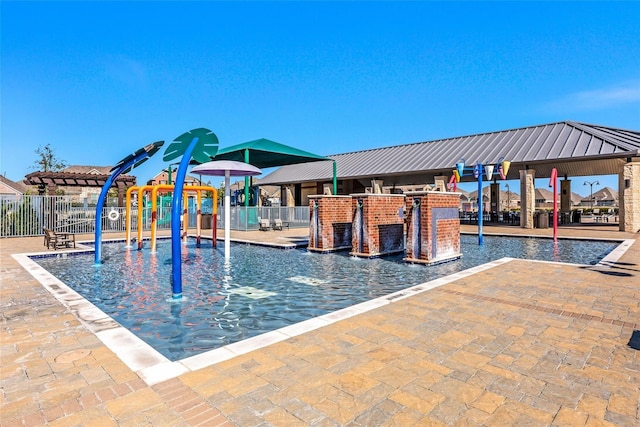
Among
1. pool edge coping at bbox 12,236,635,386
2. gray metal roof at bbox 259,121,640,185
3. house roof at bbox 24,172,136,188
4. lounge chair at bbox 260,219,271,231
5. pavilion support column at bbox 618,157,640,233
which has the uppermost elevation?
gray metal roof at bbox 259,121,640,185

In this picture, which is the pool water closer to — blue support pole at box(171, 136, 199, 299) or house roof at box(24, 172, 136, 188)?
blue support pole at box(171, 136, 199, 299)

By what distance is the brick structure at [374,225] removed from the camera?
35.3 ft

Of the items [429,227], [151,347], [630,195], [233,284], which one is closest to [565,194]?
[630,195]

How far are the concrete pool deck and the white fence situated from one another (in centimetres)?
1698

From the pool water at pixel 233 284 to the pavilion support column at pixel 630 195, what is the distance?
8440mm

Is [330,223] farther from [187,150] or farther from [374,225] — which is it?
[187,150]

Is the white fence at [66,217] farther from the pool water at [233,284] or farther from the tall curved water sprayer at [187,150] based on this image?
the tall curved water sprayer at [187,150]

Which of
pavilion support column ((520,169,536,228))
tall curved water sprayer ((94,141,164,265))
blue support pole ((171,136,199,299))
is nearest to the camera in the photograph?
blue support pole ((171,136,199,299))

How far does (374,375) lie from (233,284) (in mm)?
4732

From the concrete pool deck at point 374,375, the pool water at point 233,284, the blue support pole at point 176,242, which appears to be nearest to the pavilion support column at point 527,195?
the pool water at point 233,284

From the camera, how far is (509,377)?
3.15 meters

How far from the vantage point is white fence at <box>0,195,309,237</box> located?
60.2 ft

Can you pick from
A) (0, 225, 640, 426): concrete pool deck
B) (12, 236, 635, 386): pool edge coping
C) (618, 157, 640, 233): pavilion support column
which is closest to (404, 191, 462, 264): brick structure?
(12, 236, 635, 386): pool edge coping

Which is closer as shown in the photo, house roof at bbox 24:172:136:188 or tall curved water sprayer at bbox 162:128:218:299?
tall curved water sprayer at bbox 162:128:218:299
